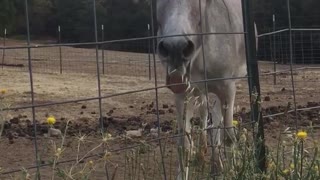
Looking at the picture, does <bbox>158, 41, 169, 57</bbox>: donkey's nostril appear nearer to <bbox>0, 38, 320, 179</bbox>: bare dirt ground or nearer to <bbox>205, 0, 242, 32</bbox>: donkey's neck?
<bbox>0, 38, 320, 179</bbox>: bare dirt ground

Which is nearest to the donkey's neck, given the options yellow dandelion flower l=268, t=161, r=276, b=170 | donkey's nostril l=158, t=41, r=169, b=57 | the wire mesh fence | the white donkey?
the white donkey

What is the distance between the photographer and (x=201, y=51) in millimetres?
5523

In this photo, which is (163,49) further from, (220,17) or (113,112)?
(113,112)

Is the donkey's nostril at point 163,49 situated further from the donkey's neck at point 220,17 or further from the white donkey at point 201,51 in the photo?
the donkey's neck at point 220,17

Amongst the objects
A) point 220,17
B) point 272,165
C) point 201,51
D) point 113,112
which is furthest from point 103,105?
point 272,165

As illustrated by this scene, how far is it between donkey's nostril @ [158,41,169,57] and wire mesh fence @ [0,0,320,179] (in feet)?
0.75

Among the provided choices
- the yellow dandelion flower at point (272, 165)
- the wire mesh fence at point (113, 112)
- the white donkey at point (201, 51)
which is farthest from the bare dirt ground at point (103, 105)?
the yellow dandelion flower at point (272, 165)

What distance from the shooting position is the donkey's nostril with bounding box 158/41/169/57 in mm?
4602

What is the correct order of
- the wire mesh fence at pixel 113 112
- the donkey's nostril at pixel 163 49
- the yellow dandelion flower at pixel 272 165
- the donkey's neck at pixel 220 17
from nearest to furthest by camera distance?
the wire mesh fence at pixel 113 112
the yellow dandelion flower at pixel 272 165
the donkey's nostril at pixel 163 49
the donkey's neck at pixel 220 17

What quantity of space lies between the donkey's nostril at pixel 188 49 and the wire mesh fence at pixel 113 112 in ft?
1.00

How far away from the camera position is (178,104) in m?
5.71

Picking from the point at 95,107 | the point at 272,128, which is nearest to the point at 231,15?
the point at 272,128

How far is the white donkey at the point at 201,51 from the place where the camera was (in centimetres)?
462

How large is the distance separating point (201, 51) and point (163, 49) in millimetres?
942
